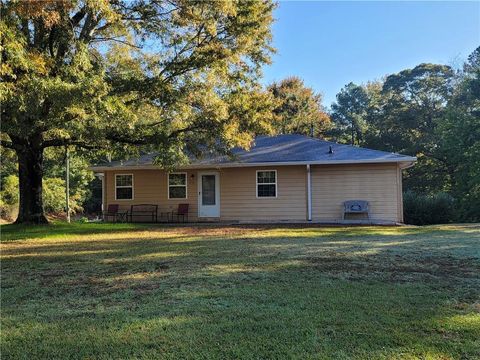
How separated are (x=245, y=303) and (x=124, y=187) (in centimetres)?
1425

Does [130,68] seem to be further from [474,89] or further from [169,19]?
[474,89]

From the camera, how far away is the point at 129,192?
1767cm

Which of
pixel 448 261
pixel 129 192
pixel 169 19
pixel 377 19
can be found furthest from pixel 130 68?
pixel 448 261

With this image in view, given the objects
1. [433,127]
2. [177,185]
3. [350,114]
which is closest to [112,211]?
[177,185]

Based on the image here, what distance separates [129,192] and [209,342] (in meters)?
15.0

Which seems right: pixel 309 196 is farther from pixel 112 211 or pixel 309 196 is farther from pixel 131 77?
pixel 112 211

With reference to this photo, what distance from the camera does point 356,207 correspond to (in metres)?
15.1

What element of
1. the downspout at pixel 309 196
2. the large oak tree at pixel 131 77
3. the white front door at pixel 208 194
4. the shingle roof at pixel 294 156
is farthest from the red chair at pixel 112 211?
the downspout at pixel 309 196

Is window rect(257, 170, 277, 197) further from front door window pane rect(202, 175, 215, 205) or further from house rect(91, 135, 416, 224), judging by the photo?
front door window pane rect(202, 175, 215, 205)

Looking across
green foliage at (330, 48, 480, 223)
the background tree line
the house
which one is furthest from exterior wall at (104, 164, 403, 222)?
green foliage at (330, 48, 480, 223)

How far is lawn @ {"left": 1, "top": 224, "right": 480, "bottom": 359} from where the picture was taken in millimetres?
3238

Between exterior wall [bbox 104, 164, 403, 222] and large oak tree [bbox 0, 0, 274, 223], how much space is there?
3708 mm

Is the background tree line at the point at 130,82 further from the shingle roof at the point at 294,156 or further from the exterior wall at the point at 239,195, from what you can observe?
the exterior wall at the point at 239,195

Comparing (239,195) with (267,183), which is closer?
(267,183)
